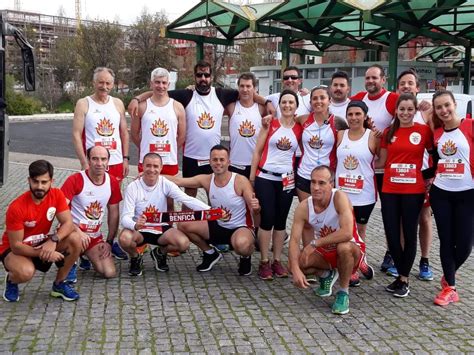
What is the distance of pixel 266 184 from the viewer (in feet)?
18.2

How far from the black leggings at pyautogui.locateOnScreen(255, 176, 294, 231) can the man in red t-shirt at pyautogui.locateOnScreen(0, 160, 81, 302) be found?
175cm

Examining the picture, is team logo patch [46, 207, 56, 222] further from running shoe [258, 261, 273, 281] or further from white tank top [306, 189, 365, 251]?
white tank top [306, 189, 365, 251]

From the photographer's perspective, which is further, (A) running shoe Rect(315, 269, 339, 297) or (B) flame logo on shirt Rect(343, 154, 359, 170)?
(B) flame logo on shirt Rect(343, 154, 359, 170)

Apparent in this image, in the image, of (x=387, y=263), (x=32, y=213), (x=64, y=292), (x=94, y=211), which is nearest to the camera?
(x=32, y=213)

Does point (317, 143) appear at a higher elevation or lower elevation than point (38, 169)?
higher

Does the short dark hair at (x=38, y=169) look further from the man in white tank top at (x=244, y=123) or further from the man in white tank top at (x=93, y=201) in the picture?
the man in white tank top at (x=244, y=123)

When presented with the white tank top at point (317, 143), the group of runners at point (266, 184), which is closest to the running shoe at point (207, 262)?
the group of runners at point (266, 184)

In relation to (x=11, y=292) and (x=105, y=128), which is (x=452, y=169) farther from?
(x=11, y=292)

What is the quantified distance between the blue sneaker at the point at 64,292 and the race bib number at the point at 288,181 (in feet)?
7.04

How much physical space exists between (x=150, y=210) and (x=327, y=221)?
179 centimetres

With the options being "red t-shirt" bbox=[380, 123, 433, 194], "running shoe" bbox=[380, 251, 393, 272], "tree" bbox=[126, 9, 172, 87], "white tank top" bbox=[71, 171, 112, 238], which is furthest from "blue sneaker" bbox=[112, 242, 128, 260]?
"tree" bbox=[126, 9, 172, 87]

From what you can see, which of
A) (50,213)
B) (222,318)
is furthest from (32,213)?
Result: (222,318)

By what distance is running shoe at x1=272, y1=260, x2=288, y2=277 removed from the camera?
5648mm

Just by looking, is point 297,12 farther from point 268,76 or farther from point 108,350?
point 108,350
